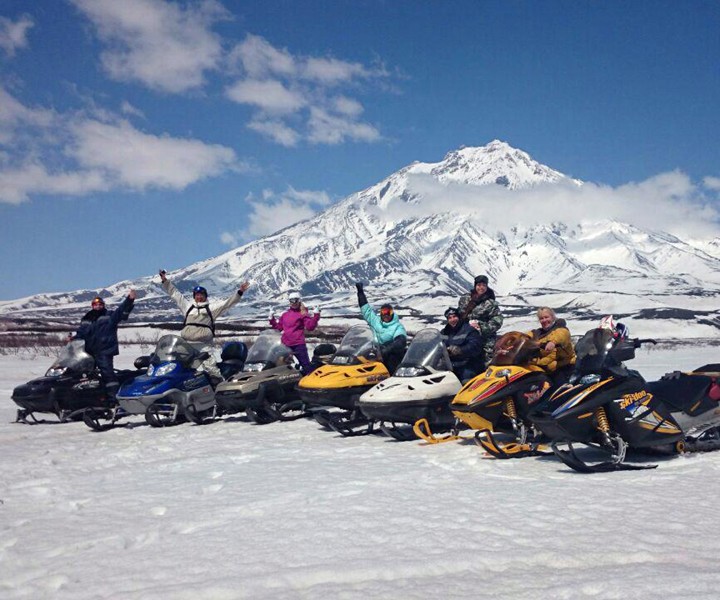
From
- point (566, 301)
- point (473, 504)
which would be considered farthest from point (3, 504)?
point (566, 301)

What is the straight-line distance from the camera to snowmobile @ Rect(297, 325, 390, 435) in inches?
374

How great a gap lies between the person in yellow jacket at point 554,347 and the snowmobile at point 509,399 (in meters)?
0.16

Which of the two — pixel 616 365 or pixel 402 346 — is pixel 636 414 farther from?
pixel 402 346

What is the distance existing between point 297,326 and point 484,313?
3510 millimetres

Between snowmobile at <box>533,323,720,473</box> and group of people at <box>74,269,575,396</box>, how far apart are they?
116 cm

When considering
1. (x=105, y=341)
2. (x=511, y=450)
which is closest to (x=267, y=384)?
(x=105, y=341)

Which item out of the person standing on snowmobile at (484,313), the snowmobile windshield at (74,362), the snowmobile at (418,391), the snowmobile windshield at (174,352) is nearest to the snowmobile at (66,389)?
the snowmobile windshield at (74,362)

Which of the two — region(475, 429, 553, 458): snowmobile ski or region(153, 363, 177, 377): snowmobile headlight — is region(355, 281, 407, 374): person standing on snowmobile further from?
region(475, 429, 553, 458): snowmobile ski

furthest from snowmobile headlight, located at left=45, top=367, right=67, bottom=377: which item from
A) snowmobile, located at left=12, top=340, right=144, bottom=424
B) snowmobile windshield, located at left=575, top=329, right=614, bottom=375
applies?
snowmobile windshield, located at left=575, top=329, right=614, bottom=375

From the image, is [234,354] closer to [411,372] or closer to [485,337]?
[411,372]

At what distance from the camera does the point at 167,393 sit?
1059 centimetres

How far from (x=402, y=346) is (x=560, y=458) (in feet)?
14.1

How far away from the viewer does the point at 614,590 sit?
3.30 meters

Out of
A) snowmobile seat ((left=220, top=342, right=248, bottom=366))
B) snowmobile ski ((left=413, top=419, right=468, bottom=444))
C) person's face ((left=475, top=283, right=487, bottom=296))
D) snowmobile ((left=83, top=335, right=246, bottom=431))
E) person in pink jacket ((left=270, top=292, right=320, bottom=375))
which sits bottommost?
snowmobile ski ((left=413, top=419, right=468, bottom=444))
